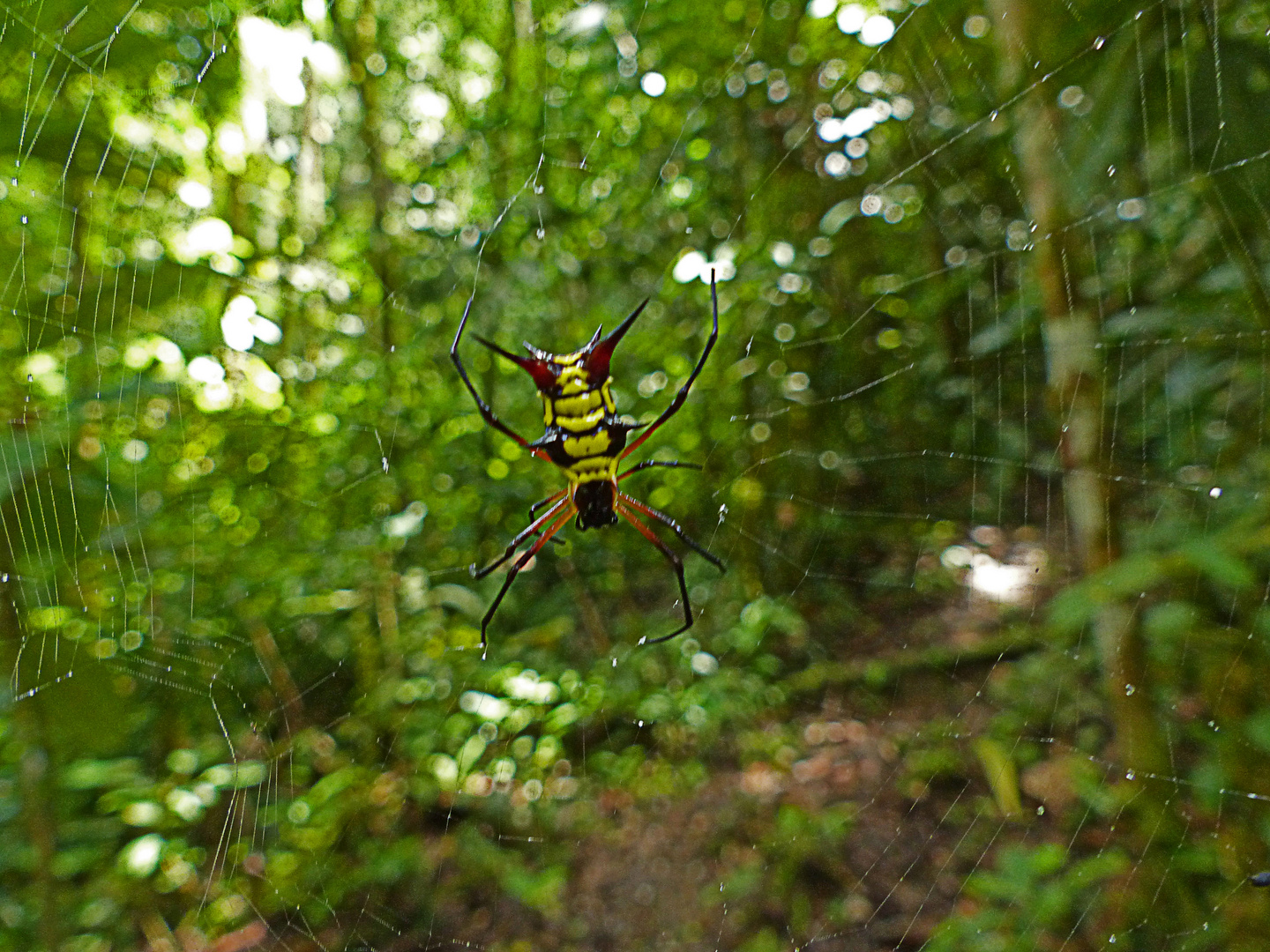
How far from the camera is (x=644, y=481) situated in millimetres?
2316

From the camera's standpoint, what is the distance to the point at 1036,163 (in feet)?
4.45

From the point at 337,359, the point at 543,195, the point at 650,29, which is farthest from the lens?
the point at 543,195

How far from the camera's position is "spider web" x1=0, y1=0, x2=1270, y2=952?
1261 mm

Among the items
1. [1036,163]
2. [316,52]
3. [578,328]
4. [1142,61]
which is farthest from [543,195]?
[1142,61]

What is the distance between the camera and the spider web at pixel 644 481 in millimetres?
1261

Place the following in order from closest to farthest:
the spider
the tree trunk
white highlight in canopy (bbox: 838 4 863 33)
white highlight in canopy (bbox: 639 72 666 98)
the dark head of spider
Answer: the spider
the tree trunk
the dark head of spider
white highlight in canopy (bbox: 838 4 863 33)
white highlight in canopy (bbox: 639 72 666 98)

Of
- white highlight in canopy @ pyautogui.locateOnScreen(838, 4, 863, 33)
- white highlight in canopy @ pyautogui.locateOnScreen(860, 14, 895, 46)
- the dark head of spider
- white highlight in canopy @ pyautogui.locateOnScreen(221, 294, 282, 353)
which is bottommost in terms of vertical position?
the dark head of spider

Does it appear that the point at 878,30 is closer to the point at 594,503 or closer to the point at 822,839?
the point at 594,503

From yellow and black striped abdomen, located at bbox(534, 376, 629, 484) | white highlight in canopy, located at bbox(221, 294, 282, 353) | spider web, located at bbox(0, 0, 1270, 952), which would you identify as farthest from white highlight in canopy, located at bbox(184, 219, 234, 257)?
yellow and black striped abdomen, located at bbox(534, 376, 629, 484)

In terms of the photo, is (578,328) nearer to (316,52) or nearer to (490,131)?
(490,131)

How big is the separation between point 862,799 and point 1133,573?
1.44 m

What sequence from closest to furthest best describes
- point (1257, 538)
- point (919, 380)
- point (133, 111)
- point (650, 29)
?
point (1257, 538) < point (133, 111) < point (650, 29) < point (919, 380)

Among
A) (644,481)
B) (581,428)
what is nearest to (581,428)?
(581,428)

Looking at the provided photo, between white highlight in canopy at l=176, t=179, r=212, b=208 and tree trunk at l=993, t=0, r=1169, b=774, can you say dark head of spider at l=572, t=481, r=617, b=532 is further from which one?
white highlight in canopy at l=176, t=179, r=212, b=208
